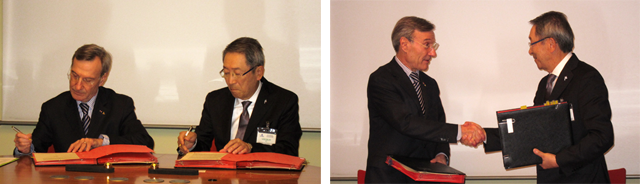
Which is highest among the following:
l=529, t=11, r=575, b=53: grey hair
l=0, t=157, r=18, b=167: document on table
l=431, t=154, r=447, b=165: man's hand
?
l=529, t=11, r=575, b=53: grey hair

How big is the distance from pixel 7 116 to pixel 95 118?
1306 millimetres

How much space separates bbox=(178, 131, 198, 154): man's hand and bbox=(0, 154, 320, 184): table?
1.90 feet

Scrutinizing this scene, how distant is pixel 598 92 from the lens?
290 cm

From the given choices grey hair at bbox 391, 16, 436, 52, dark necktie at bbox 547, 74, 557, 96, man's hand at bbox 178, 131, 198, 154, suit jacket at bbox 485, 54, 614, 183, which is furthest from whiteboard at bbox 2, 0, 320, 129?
suit jacket at bbox 485, 54, 614, 183

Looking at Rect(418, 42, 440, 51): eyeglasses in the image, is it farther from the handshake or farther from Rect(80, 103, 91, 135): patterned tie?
Rect(80, 103, 91, 135): patterned tie

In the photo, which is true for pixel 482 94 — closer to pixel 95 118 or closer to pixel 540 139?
pixel 540 139

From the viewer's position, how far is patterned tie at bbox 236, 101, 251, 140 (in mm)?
3488

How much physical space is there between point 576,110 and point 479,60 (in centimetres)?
80

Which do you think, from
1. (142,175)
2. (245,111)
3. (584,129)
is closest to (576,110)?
(584,129)

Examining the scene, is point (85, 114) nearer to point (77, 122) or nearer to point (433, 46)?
point (77, 122)

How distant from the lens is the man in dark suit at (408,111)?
10.1ft

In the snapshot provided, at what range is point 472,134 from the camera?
3.23 meters

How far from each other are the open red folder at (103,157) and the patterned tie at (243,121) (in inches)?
33.2

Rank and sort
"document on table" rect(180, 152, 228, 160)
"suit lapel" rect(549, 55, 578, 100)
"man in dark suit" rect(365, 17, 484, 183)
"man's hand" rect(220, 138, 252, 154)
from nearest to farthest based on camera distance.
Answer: "document on table" rect(180, 152, 228, 160) < "man's hand" rect(220, 138, 252, 154) < "suit lapel" rect(549, 55, 578, 100) < "man in dark suit" rect(365, 17, 484, 183)
